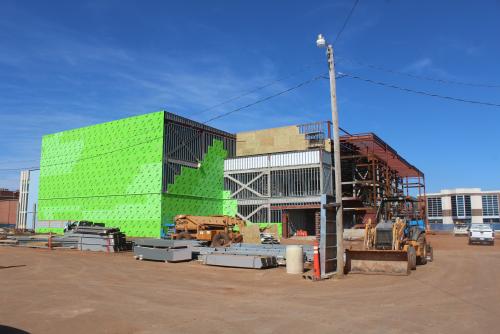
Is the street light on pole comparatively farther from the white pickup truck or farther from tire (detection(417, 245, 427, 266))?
the white pickup truck

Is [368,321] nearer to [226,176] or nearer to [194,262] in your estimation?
[194,262]

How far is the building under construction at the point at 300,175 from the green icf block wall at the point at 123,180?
2.99 metres

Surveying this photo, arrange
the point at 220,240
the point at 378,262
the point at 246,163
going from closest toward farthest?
the point at 378,262, the point at 220,240, the point at 246,163

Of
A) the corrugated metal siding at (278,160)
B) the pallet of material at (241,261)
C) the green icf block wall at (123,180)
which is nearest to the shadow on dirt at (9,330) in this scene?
the pallet of material at (241,261)

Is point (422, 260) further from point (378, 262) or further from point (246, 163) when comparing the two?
point (246, 163)

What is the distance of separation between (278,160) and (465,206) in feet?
266

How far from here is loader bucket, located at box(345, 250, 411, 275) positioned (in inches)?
615

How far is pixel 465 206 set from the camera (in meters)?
108

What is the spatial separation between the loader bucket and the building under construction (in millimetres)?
24440

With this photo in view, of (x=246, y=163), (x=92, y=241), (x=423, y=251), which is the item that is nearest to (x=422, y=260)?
(x=423, y=251)

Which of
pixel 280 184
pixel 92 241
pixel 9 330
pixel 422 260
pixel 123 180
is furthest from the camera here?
pixel 280 184

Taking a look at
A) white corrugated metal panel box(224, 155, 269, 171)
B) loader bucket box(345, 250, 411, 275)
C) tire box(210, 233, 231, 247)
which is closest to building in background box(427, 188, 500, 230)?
white corrugated metal panel box(224, 155, 269, 171)

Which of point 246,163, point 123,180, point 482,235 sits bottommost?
point 482,235

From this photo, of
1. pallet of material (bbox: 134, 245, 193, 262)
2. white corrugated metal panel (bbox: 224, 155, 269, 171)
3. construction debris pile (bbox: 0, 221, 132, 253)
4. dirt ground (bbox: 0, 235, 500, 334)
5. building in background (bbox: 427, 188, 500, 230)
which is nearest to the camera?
dirt ground (bbox: 0, 235, 500, 334)
